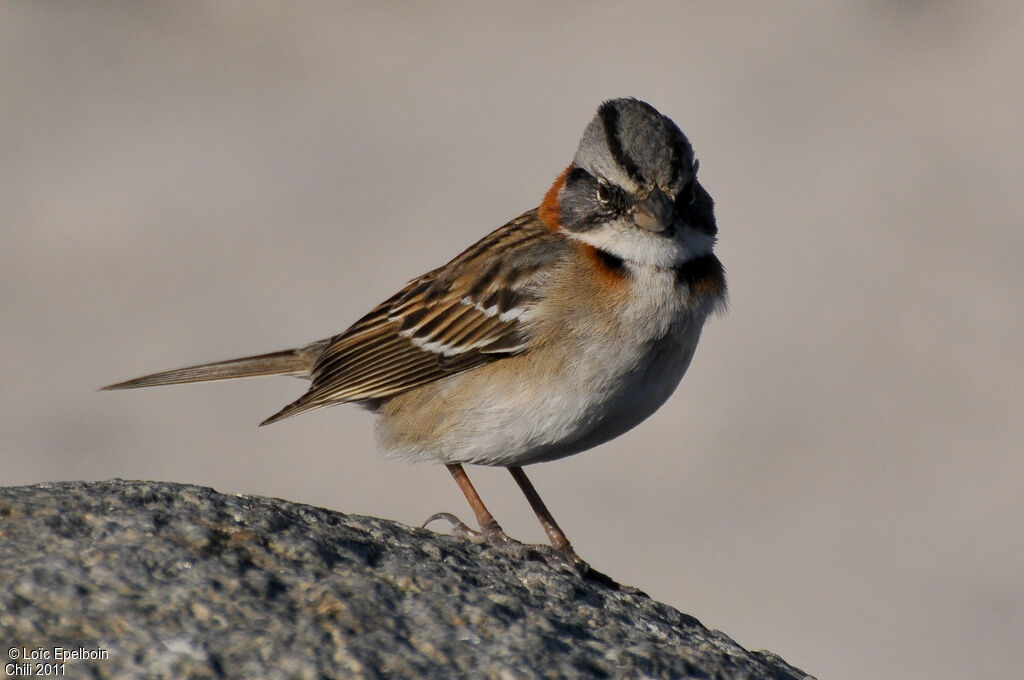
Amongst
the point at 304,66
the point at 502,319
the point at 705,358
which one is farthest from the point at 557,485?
the point at 304,66

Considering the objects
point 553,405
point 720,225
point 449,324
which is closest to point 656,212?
point 553,405

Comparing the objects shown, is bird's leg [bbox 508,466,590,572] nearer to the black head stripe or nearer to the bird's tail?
the bird's tail

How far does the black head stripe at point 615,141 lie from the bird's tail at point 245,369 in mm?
2164

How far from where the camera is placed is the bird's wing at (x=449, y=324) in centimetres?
645

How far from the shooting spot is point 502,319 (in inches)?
255

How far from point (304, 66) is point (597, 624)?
14662 mm

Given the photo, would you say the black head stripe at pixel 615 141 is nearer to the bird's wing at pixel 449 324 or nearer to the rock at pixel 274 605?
the bird's wing at pixel 449 324

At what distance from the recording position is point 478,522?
20.7 feet

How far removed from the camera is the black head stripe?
240 inches

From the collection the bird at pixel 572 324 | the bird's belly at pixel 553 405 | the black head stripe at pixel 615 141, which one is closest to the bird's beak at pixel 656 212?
the bird at pixel 572 324

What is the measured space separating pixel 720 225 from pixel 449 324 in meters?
8.19

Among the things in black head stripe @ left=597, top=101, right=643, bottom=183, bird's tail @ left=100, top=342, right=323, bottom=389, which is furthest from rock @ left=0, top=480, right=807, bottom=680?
bird's tail @ left=100, top=342, right=323, bottom=389

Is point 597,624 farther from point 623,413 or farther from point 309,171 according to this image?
point 309,171

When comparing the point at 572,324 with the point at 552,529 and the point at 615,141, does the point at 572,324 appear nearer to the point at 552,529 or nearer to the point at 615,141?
the point at 615,141
